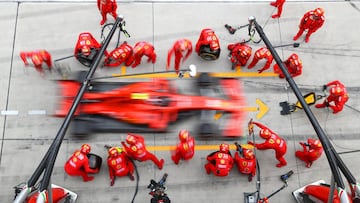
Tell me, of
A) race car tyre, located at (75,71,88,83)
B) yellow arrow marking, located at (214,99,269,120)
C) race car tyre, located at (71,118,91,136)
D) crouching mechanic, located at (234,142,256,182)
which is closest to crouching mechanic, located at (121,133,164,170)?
race car tyre, located at (71,118,91,136)

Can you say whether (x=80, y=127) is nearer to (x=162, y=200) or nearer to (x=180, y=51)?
(x=162, y=200)

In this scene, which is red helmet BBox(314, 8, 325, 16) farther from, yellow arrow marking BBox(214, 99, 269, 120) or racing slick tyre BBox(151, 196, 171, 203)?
racing slick tyre BBox(151, 196, 171, 203)

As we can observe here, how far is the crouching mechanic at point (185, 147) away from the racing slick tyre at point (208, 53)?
2681 millimetres

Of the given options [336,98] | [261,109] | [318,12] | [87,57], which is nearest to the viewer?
[336,98]

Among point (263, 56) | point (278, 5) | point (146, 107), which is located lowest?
point (146, 107)

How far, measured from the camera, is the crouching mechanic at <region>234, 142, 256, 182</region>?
9.20 m

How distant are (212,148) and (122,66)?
3.38 m

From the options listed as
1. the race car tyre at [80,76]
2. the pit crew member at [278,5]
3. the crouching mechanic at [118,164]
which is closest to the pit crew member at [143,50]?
the race car tyre at [80,76]

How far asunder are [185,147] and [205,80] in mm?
2308

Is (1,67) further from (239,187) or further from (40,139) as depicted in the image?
(239,187)

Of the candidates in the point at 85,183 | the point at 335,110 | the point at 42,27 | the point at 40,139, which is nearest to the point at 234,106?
the point at 335,110

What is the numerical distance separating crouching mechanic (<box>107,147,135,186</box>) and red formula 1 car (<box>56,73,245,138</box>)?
3.02ft

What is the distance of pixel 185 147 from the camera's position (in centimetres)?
902

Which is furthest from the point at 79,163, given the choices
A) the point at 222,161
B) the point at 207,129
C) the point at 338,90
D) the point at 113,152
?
the point at 338,90
